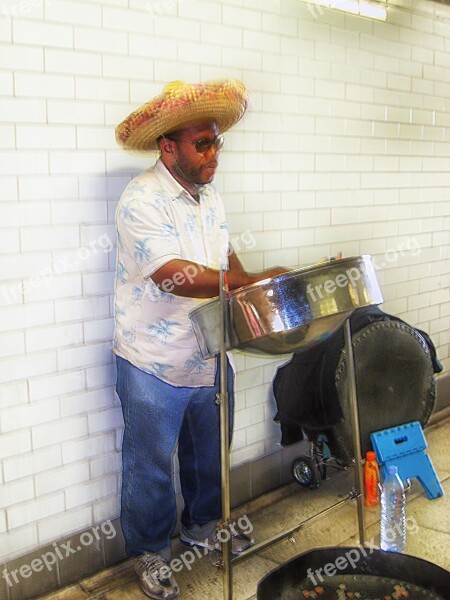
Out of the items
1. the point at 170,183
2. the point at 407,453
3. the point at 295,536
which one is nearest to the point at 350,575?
the point at 295,536

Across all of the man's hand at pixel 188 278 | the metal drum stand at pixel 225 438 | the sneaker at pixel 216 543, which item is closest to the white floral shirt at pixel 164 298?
the man's hand at pixel 188 278

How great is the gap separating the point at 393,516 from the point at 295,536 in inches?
18.5

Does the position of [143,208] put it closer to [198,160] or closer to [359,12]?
[198,160]

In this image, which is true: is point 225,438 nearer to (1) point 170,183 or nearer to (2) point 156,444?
(2) point 156,444

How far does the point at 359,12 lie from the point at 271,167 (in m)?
1.13

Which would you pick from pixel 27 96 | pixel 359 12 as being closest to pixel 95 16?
pixel 27 96

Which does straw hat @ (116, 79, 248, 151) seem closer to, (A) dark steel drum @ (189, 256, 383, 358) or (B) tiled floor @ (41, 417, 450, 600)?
(A) dark steel drum @ (189, 256, 383, 358)

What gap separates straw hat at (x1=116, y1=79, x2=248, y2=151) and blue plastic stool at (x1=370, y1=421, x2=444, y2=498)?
1868 mm

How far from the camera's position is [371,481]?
3711 millimetres

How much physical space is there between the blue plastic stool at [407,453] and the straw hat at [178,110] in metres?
1.87

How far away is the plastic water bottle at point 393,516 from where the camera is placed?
3.28 meters

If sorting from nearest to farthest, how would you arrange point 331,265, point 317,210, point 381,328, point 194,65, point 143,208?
point 331,265 → point 143,208 → point 194,65 → point 381,328 → point 317,210

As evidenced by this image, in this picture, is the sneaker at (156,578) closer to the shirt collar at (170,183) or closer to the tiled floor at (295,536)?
the tiled floor at (295,536)

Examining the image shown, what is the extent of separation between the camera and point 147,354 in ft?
9.07
